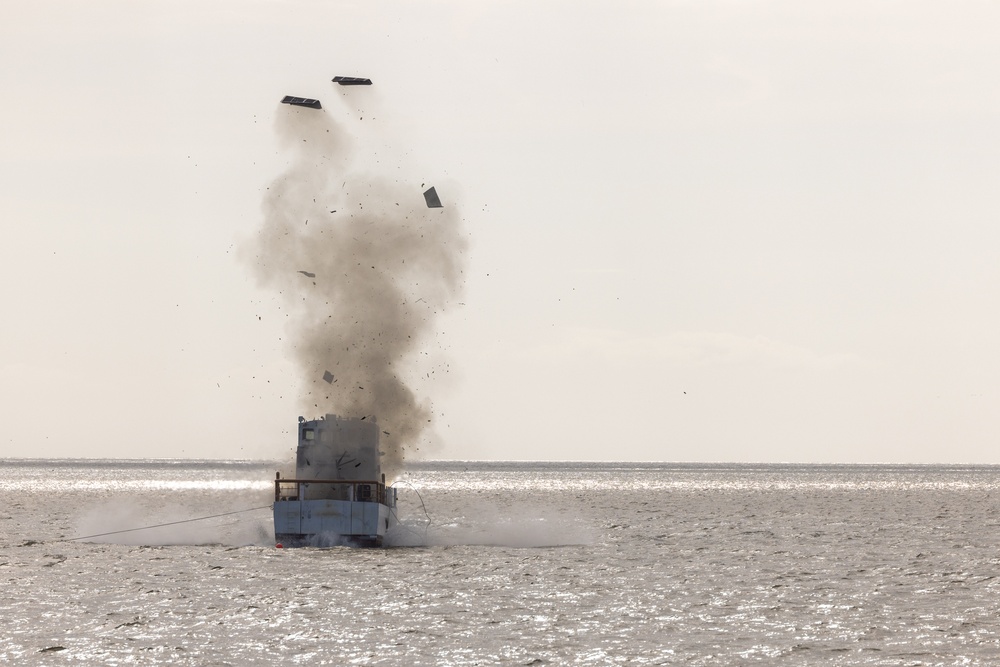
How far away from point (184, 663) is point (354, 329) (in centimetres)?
3996

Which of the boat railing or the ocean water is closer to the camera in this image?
the ocean water

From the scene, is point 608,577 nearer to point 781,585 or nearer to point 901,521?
point 781,585

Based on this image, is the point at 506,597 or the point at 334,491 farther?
the point at 334,491

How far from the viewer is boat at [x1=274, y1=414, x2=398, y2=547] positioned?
57.7 m

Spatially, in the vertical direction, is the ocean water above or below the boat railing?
below

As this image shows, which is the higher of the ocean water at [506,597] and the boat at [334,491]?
the boat at [334,491]

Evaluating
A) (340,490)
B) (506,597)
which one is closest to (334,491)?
(340,490)

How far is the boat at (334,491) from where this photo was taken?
189ft

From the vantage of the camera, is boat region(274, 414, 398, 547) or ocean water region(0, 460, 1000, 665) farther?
boat region(274, 414, 398, 547)

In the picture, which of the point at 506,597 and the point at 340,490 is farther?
the point at 340,490

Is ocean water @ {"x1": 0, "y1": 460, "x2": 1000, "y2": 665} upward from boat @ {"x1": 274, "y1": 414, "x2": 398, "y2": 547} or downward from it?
downward

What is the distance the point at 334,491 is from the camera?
58.5 m

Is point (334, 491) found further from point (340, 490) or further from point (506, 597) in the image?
point (506, 597)

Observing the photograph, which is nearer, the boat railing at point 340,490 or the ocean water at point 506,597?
the ocean water at point 506,597
